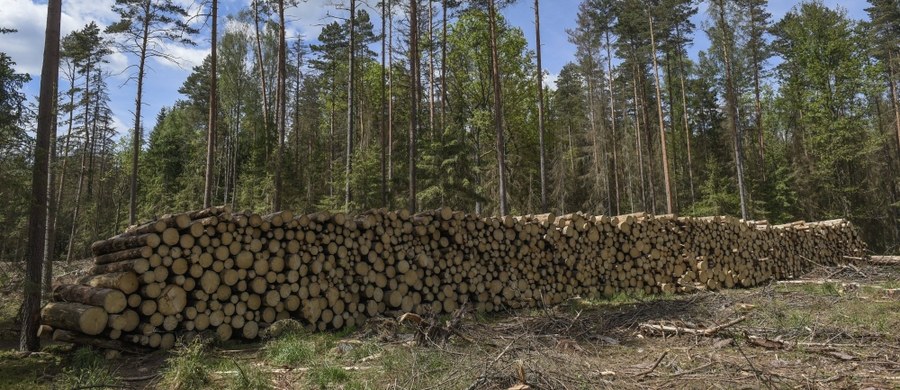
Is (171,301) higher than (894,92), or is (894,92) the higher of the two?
(894,92)

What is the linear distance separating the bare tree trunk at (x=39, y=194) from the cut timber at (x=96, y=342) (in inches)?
26.3

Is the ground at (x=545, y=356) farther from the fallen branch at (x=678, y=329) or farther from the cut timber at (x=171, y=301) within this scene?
the cut timber at (x=171, y=301)

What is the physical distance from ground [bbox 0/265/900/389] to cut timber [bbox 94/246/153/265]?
1.13m

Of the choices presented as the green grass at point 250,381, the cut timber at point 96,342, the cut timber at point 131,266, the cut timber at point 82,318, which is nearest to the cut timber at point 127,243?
the cut timber at point 131,266

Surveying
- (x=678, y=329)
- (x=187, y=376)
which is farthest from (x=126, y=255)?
(x=678, y=329)

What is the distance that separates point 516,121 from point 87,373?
2315 centimetres

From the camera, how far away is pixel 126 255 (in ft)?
20.3

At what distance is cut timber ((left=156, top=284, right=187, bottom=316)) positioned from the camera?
597cm

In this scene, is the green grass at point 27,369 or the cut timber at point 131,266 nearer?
the green grass at point 27,369

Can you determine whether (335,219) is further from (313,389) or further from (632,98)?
(632,98)

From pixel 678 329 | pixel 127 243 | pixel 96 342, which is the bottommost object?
pixel 678 329

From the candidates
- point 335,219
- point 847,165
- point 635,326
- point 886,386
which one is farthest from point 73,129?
point 847,165

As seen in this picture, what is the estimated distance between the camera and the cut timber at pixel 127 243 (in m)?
5.96

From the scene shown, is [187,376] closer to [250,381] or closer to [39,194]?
[250,381]
